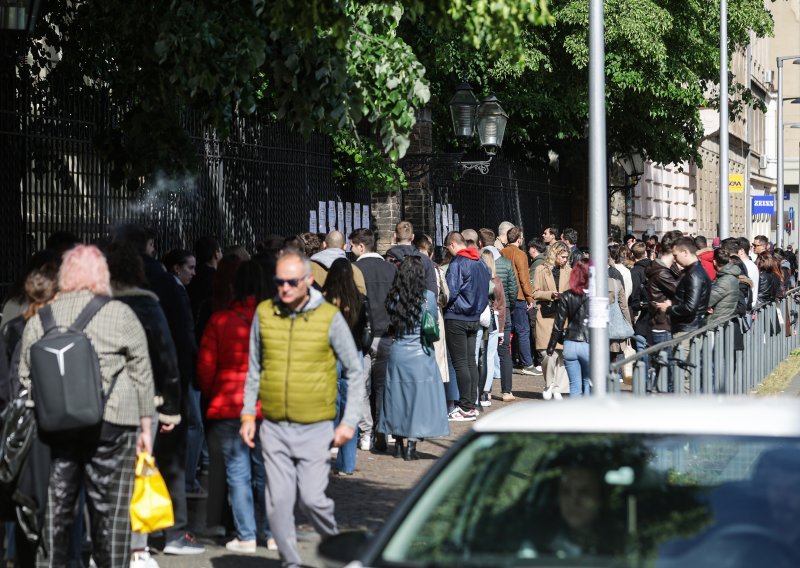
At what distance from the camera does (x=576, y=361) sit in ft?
44.8

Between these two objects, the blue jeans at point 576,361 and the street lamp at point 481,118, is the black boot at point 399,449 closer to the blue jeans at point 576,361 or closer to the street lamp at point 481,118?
the blue jeans at point 576,361

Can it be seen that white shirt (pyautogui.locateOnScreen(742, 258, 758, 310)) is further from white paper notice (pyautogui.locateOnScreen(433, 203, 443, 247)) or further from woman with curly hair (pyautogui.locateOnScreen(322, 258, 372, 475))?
woman with curly hair (pyautogui.locateOnScreen(322, 258, 372, 475))

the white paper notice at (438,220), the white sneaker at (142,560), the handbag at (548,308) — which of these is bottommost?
the white sneaker at (142,560)

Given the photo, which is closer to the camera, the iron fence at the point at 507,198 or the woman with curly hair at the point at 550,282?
the woman with curly hair at the point at 550,282

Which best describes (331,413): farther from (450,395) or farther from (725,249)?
(725,249)

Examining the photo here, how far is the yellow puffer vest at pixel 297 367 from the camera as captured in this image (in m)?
7.15

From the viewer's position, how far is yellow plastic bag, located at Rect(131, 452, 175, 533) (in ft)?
23.1

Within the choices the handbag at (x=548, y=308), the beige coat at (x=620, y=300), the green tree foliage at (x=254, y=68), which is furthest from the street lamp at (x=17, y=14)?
the handbag at (x=548, y=308)

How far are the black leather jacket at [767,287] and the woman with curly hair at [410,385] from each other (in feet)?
28.5

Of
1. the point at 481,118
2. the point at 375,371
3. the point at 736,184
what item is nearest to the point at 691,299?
the point at 375,371

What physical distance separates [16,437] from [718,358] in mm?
8200

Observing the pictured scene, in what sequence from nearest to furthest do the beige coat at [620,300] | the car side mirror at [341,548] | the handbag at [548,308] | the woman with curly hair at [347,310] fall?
1. the car side mirror at [341,548]
2. the woman with curly hair at [347,310]
3. the beige coat at [620,300]
4. the handbag at [548,308]

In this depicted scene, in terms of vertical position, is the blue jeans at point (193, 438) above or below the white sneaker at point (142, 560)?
above

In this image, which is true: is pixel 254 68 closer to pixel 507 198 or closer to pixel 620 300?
pixel 620 300
